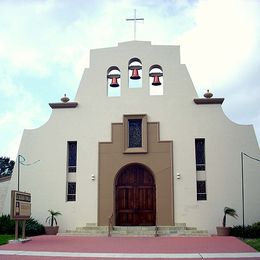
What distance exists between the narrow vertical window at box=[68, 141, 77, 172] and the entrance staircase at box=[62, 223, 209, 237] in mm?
3200

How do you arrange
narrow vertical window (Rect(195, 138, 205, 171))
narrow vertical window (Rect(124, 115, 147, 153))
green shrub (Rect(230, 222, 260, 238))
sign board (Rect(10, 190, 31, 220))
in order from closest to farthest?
sign board (Rect(10, 190, 31, 220)) → green shrub (Rect(230, 222, 260, 238)) → narrow vertical window (Rect(195, 138, 205, 171)) → narrow vertical window (Rect(124, 115, 147, 153))

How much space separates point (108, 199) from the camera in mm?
22000

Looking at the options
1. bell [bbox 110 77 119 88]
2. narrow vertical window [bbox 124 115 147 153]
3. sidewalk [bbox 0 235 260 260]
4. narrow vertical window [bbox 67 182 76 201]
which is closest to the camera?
sidewalk [bbox 0 235 260 260]

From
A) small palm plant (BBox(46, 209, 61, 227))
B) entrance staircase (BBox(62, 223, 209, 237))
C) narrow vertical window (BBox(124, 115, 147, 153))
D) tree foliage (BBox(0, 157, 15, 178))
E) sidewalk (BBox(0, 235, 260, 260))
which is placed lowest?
sidewalk (BBox(0, 235, 260, 260))

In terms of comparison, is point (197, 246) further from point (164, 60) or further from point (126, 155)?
point (164, 60)

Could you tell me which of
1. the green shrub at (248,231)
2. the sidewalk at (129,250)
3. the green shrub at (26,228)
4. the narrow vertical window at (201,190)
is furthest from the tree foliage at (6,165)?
the sidewalk at (129,250)

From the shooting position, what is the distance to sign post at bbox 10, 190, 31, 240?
1664 cm

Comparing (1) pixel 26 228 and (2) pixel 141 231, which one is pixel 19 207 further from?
(2) pixel 141 231

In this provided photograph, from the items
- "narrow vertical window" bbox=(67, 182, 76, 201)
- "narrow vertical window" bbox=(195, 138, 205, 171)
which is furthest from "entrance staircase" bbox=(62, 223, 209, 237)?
"narrow vertical window" bbox=(195, 138, 205, 171)

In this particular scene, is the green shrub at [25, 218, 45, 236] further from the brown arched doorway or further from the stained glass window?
the stained glass window

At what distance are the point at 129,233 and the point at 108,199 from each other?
2.42 m

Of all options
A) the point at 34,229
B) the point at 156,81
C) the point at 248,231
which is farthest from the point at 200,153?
the point at 34,229

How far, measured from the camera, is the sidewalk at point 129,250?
12836 mm

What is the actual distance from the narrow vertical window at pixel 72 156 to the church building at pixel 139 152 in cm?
5
